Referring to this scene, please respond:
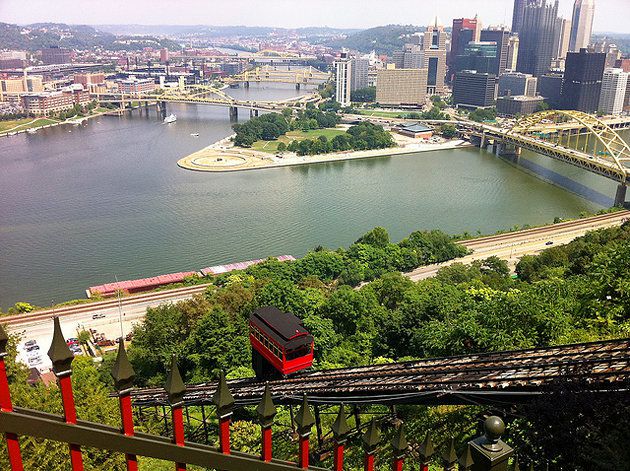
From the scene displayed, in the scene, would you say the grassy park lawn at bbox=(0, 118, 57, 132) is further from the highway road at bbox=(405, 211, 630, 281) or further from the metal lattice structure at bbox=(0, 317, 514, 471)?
the metal lattice structure at bbox=(0, 317, 514, 471)

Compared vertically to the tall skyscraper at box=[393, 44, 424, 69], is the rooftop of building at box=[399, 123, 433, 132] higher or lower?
lower

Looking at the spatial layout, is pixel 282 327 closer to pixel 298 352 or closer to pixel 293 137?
pixel 298 352

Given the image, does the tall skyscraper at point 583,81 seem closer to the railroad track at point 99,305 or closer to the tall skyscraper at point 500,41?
the tall skyscraper at point 500,41

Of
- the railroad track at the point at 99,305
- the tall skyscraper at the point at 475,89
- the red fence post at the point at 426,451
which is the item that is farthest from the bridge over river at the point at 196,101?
the red fence post at the point at 426,451

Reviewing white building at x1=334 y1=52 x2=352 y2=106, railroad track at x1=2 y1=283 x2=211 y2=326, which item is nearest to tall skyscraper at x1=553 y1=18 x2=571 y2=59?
white building at x1=334 y1=52 x2=352 y2=106

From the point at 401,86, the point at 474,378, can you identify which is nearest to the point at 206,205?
the point at 474,378
